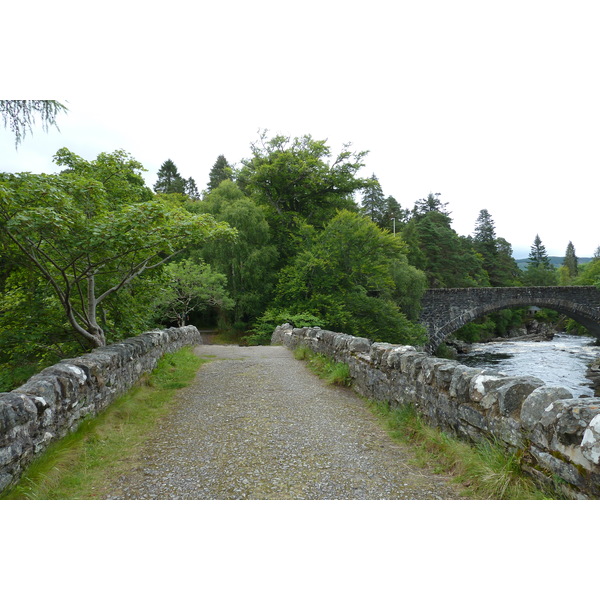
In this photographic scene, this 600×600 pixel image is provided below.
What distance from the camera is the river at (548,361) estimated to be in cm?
1888

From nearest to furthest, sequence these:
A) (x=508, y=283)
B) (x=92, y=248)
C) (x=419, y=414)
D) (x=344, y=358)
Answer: (x=419, y=414) < (x=92, y=248) < (x=344, y=358) < (x=508, y=283)

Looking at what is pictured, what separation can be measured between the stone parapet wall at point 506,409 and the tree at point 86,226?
3264 mm

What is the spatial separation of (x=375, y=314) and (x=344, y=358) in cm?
1203

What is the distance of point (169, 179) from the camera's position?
45625 mm

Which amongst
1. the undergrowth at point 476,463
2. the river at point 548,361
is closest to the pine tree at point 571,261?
the river at point 548,361

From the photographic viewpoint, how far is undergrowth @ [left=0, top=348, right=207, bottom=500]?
2.64m

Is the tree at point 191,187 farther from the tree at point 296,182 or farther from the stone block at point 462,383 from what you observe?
the stone block at point 462,383

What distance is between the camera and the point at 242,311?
21.8m

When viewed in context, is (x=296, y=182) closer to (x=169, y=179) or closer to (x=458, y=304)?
(x=458, y=304)

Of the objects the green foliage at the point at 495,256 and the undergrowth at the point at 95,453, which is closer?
the undergrowth at the point at 95,453

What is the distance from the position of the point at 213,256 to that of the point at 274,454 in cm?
2010

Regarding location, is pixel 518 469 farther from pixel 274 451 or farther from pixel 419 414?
pixel 274 451

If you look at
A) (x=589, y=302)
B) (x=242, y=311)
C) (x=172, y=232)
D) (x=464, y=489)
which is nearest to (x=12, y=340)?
(x=172, y=232)

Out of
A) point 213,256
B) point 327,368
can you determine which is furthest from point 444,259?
point 327,368
